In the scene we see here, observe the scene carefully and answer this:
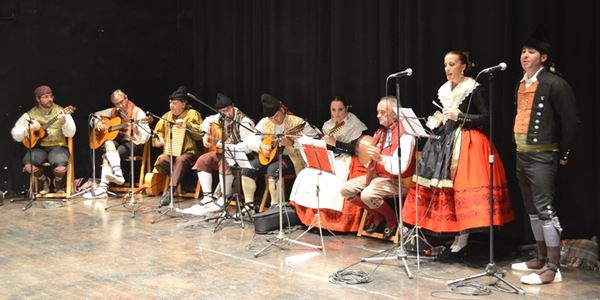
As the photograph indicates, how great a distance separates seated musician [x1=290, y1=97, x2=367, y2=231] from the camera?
660cm

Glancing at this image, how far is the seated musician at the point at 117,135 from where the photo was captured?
9.09 meters

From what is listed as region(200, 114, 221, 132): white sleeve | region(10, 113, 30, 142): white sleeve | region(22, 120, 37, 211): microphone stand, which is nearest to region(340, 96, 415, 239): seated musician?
region(200, 114, 221, 132): white sleeve

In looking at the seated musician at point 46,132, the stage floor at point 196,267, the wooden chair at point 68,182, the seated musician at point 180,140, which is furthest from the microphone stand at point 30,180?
the seated musician at point 180,140

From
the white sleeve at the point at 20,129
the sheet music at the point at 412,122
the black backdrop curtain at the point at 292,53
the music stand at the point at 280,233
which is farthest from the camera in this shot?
the white sleeve at the point at 20,129

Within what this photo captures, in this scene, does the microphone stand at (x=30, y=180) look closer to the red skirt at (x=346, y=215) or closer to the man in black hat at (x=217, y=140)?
the man in black hat at (x=217, y=140)

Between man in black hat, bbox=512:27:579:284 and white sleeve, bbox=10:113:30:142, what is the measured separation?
19.5 feet

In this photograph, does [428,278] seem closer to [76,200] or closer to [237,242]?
[237,242]

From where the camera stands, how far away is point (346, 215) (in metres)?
6.65

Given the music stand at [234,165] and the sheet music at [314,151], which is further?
the music stand at [234,165]

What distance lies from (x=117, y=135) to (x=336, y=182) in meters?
3.84

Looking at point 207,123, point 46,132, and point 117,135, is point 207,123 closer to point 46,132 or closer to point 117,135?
point 117,135

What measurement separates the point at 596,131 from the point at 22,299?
4200 mm

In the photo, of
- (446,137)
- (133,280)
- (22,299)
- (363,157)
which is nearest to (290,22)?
(363,157)

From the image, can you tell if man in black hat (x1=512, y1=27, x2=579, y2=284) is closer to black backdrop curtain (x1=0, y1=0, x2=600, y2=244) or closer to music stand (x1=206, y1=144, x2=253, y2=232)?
black backdrop curtain (x1=0, y1=0, x2=600, y2=244)
